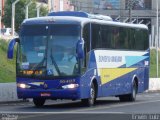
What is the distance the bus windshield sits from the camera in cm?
2519

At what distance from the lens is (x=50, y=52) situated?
82.8ft

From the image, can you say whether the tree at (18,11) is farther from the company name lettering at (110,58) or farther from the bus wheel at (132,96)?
the company name lettering at (110,58)

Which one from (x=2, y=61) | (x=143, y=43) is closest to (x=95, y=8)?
(x=2, y=61)

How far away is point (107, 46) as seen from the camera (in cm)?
2845

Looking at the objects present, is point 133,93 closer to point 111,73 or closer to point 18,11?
point 111,73

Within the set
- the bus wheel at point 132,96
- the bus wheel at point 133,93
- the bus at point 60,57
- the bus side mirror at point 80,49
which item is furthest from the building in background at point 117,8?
the bus side mirror at point 80,49

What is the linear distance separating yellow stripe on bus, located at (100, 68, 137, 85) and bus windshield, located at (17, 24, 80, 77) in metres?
3.16

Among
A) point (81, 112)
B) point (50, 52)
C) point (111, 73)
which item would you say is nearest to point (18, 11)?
point (111, 73)

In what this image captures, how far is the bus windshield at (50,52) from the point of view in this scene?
25.2 m

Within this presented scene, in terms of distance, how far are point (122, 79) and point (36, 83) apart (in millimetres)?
6264

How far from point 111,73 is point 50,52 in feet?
15.8

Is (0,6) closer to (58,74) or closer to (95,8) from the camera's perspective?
(95,8)

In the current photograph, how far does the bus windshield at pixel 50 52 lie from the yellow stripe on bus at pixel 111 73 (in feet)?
10.4

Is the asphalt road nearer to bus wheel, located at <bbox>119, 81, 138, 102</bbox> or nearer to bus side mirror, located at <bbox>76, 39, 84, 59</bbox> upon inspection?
bus side mirror, located at <bbox>76, 39, 84, 59</bbox>
